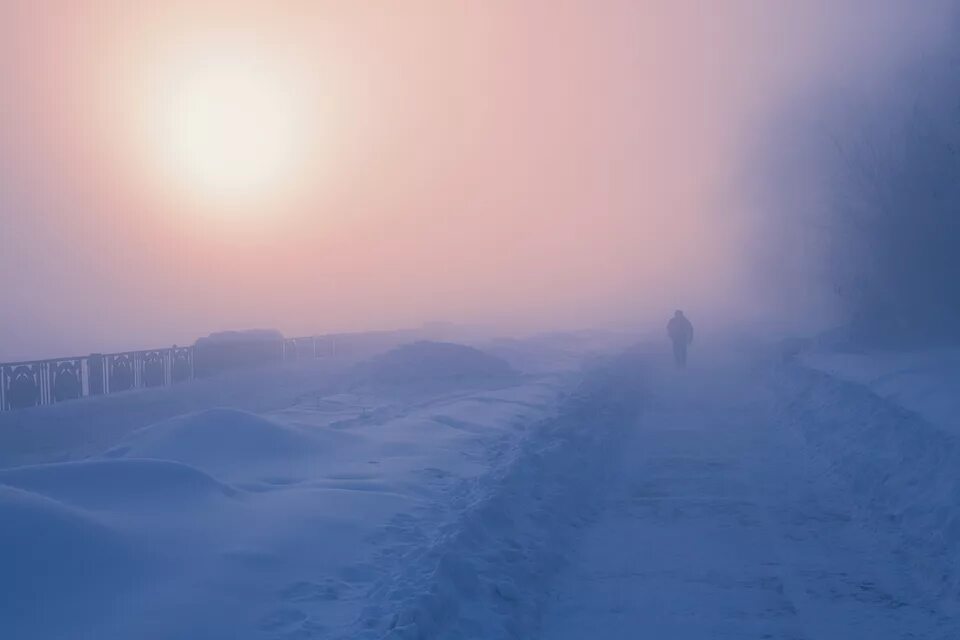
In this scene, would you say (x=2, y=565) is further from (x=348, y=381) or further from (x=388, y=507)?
(x=348, y=381)

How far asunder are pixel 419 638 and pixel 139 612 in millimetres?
1829

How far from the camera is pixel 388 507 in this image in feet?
31.6

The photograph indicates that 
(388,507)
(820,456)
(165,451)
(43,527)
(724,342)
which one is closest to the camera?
(43,527)

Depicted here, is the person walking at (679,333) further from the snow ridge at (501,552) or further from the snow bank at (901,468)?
the snow ridge at (501,552)

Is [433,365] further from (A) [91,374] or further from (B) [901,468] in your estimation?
(B) [901,468]

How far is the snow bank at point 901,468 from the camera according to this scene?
8406 mm

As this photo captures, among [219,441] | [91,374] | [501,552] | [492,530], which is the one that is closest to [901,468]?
[492,530]

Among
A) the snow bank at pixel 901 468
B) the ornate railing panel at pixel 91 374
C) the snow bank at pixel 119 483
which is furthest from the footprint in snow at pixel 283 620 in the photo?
the ornate railing panel at pixel 91 374

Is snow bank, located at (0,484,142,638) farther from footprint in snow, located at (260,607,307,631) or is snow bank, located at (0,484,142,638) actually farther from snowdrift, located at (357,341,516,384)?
snowdrift, located at (357,341,516,384)

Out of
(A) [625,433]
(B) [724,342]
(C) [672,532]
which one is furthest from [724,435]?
(B) [724,342]

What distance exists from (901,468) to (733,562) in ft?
13.2

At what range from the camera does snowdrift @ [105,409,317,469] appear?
40.5 ft

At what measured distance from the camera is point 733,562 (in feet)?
28.3

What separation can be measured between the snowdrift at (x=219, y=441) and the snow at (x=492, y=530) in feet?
0.16
